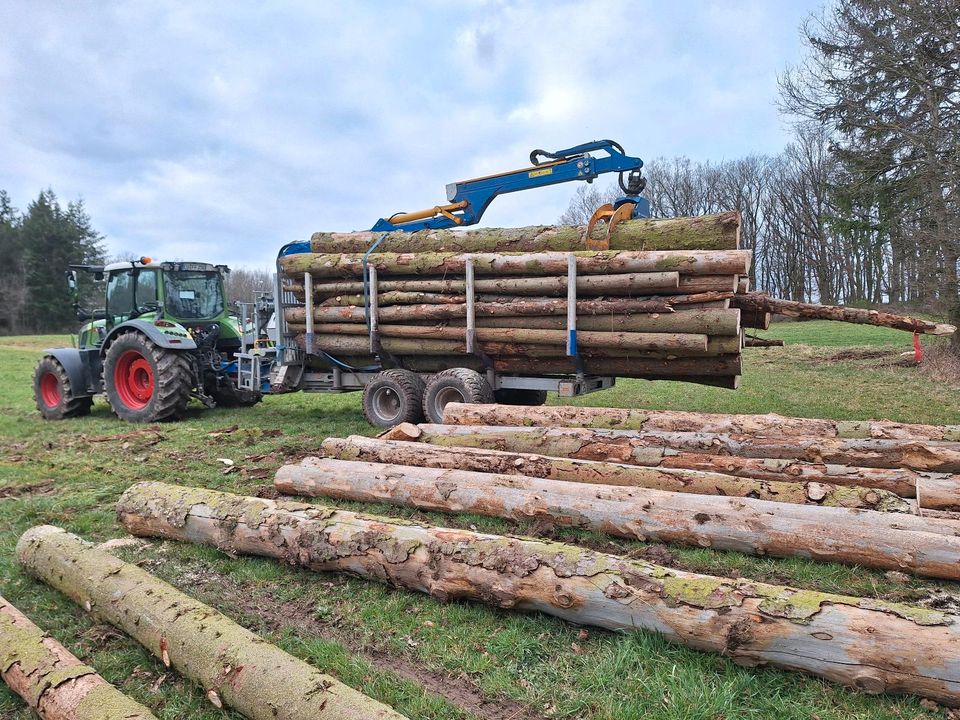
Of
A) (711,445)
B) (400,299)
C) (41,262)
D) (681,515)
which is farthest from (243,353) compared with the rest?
(41,262)

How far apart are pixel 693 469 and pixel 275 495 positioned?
3.64 meters

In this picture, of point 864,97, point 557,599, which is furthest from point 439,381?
point 864,97

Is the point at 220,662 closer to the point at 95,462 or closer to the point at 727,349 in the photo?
the point at 95,462

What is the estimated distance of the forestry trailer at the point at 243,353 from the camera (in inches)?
327

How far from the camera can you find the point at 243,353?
1021cm

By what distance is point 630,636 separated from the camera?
9.30 ft

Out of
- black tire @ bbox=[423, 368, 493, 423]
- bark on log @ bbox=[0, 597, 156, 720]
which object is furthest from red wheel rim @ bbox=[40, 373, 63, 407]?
bark on log @ bbox=[0, 597, 156, 720]

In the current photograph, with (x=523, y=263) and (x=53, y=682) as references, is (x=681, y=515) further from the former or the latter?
(x=523, y=263)

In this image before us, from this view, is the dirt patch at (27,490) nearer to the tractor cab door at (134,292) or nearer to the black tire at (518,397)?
the tractor cab door at (134,292)

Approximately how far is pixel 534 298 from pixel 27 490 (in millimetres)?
5891

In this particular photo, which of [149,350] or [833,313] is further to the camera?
[149,350]

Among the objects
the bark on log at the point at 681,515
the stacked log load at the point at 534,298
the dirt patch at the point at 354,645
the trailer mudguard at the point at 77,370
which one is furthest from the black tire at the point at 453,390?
the trailer mudguard at the point at 77,370

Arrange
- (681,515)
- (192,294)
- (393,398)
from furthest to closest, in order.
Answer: (192,294) < (393,398) < (681,515)

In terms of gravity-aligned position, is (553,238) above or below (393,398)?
above
